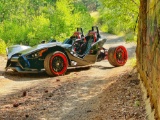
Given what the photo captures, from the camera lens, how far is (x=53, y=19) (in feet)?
111

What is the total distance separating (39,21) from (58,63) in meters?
27.6

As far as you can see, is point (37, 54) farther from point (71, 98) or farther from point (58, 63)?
point (71, 98)

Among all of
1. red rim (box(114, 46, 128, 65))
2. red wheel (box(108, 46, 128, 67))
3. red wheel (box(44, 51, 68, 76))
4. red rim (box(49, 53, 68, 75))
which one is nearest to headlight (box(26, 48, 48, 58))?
red wheel (box(44, 51, 68, 76))

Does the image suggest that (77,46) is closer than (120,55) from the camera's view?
Yes

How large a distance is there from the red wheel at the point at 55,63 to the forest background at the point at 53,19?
2.71m

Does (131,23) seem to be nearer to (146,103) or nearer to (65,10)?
(146,103)

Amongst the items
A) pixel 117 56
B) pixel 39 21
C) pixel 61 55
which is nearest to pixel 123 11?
pixel 117 56

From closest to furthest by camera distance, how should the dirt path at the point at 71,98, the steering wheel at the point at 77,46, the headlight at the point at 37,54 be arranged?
the dirt path at the point at 71,98 < the headlight at the point at 37,54 < the steering wheel at the point at 77,46

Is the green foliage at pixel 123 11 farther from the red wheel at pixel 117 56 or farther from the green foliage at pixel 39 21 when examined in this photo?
the green foliage at pixel 39 21

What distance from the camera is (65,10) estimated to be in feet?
99.4

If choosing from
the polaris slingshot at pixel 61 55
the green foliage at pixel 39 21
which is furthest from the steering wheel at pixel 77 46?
the green foliage at pixel 39 21

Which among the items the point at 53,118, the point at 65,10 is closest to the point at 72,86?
the point at 53,118

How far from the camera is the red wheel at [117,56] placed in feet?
41.4

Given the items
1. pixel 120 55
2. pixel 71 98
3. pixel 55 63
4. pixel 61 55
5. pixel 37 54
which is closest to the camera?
pixel 71 98
